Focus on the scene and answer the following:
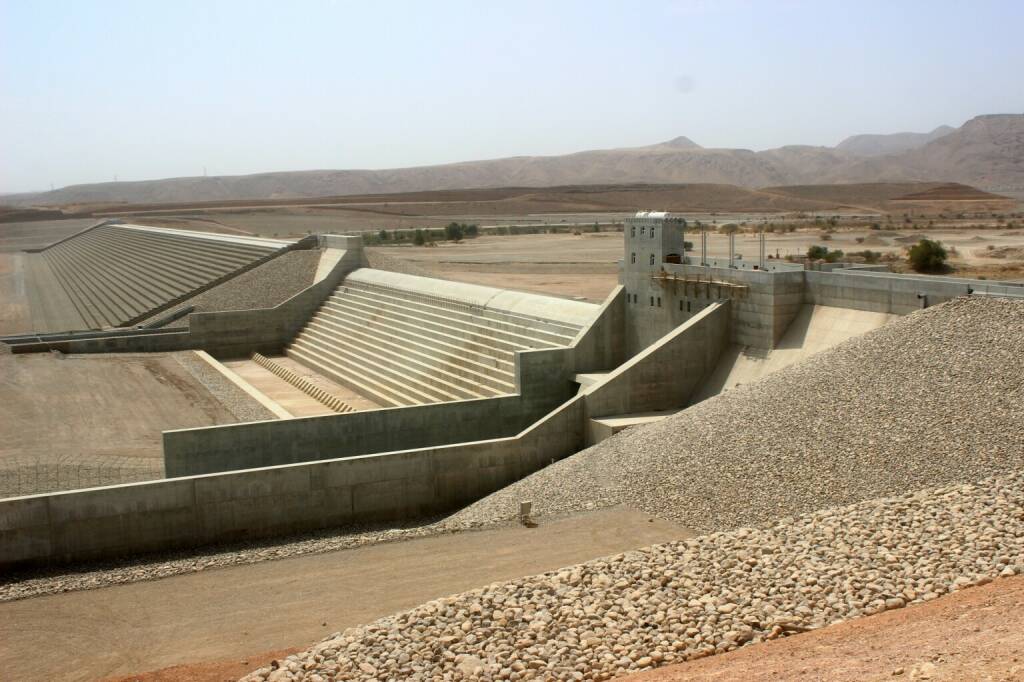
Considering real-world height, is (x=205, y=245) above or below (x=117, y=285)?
above

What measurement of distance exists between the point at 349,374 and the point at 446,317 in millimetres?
3648

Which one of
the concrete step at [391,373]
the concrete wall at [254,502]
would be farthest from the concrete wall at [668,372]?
the concrete step at [391,373]

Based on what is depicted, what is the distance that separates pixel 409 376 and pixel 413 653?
831 inches

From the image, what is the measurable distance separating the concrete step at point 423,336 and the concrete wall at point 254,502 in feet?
21.8

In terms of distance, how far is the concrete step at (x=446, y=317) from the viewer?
3058cm

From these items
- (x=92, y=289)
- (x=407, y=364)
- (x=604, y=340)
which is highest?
(x=604, y=340)

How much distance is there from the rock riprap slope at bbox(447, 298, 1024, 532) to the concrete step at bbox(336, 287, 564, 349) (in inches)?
334

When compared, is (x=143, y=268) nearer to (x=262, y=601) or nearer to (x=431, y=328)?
(x=431, y=328)

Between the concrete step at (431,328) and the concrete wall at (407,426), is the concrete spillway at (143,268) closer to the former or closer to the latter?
the concrete step at (431,328)

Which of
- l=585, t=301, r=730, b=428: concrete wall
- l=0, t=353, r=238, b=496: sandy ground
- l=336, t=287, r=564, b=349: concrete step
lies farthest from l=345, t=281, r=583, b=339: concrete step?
l=0, t=353, r=238, b=496: sandy ground

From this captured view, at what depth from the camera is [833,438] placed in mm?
17938

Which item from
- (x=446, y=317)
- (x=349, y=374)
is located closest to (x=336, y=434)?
(x=349, y=374)

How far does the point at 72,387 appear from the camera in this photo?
108 feet

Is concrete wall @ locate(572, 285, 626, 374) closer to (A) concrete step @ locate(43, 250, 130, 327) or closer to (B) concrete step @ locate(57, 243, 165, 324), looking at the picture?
(B) concrete step @ locate(57, 243, 165, 324)
